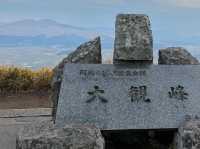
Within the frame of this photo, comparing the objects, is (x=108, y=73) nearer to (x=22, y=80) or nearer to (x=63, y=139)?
(x=63, y=139)

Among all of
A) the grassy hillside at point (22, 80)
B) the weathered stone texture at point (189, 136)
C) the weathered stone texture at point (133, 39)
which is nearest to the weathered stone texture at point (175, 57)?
the weathered stone texture at point (133, 39)

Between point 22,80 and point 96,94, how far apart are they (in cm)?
617

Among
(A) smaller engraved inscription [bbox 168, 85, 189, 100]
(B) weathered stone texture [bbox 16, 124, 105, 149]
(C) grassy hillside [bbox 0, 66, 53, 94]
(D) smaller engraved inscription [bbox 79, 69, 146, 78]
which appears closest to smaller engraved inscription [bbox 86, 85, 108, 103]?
(D) smaller engraved inscription [bbox 79, 69, 146, 78]

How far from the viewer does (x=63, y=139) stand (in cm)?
628

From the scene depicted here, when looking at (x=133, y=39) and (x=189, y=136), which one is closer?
(x=189, y=136)

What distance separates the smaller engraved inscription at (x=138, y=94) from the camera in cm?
718

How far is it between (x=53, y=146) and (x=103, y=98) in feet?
3.85

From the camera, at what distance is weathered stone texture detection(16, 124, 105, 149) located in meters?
6.25

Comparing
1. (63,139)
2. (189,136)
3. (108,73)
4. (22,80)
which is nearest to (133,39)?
(108,73)

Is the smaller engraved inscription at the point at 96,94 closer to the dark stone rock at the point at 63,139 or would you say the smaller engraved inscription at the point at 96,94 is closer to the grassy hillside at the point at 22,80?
the dark stone rock at the point at 63,139

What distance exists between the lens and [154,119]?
701 cm

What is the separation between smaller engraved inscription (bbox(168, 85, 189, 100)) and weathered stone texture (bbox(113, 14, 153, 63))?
1.75ft

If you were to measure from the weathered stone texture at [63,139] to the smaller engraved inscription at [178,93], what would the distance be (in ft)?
4.35

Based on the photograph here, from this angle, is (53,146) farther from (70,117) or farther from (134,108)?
(134,108)
